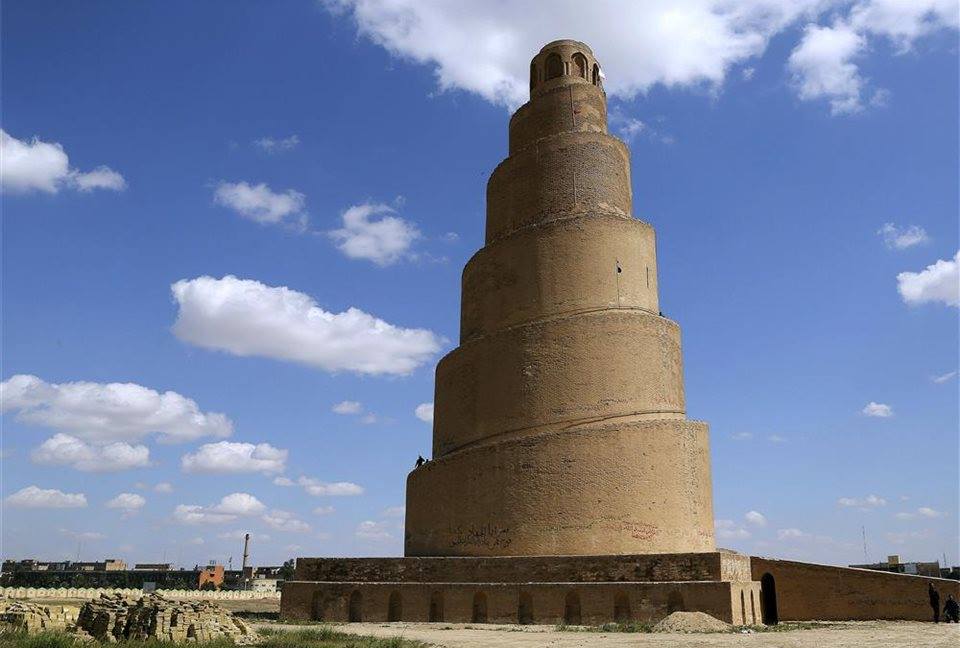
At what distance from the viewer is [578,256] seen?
1883cm

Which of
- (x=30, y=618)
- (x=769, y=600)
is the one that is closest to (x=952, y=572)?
(x=769, y=600)

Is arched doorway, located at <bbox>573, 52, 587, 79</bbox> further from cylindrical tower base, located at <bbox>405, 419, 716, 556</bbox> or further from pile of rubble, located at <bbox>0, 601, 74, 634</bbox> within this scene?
pile of rubble, located at <bbox>0, 601, 74, 634</bbox>

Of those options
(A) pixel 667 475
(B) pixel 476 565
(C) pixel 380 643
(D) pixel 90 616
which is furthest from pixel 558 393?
(D) pixel 90 616

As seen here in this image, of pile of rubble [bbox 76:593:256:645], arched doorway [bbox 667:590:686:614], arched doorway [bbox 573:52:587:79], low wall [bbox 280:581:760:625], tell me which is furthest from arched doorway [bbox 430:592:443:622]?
arched doorway [bbox 573:52:587:79]

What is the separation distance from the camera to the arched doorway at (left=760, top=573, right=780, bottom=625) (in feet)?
58.4

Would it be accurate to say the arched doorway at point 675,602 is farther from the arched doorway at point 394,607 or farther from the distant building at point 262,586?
the distant building at point 262,586

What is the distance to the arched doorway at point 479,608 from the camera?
15.1 metres

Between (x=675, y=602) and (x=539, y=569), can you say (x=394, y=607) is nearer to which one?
(x=539, y=569)

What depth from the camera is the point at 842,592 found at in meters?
17.3

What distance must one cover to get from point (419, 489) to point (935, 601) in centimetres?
1097

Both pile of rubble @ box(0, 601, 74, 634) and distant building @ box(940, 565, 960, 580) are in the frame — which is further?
distant building @ box(940, 565, 960, 580)

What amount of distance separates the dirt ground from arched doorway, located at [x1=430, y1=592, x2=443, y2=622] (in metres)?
0.42

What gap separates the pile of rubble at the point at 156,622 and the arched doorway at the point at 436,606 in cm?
444

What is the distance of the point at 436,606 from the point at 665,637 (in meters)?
5.00
